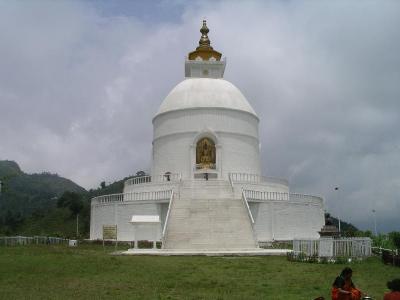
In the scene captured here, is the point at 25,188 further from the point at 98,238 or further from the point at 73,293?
the point at 73,293

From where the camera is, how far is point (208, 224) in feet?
75.3

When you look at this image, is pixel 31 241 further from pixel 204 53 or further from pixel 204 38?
pixel 204 38

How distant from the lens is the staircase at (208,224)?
21.7 m

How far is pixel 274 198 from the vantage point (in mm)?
27719

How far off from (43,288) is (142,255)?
806 centimetres

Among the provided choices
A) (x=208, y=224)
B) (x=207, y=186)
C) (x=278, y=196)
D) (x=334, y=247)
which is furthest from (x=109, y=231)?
(x=334, y=247)

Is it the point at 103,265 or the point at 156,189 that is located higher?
the point at 156,189

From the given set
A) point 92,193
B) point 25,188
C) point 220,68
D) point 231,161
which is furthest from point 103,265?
point 25,188

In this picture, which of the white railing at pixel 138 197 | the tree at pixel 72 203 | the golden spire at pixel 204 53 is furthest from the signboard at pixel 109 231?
the tree at pixel 72 203

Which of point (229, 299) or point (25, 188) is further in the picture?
point (25, 188)

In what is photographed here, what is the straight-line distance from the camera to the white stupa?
75.7 feet

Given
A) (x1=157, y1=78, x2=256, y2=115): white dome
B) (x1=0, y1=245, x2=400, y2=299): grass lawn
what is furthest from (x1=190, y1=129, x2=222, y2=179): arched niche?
(x1=0, y1=245, x2=400, y2=299): grass lawn

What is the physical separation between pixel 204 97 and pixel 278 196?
8.94 metres

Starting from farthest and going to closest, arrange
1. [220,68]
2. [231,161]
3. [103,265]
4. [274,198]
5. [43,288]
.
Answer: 1. [220,68]
2. [231,161]
3. [274,198]
4. [103,265]
5. [43,288]
